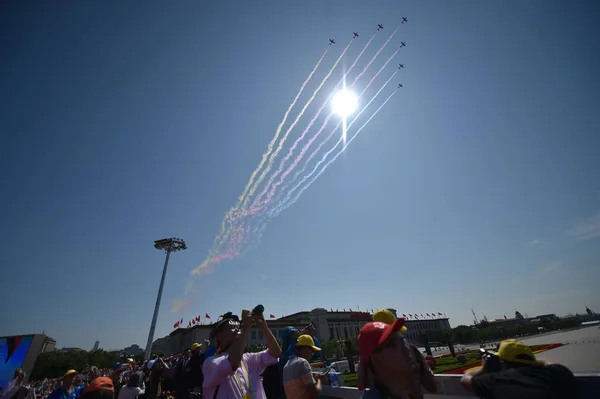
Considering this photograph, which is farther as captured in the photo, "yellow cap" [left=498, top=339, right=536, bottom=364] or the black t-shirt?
"yellow cap" [left=498, top=339, right=536, bottom=364]

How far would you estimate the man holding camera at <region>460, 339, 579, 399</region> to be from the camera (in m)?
1.91

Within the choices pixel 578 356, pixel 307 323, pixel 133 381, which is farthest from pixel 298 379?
pixel 307 323

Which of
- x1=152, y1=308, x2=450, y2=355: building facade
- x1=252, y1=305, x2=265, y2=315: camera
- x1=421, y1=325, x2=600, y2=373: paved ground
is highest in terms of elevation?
x1=152, y1=308, x2=450, y2=355: building facade

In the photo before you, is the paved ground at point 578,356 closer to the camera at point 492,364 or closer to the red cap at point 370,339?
the camera at point 492,364

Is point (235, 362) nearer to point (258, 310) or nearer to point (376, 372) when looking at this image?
point (258, 310)

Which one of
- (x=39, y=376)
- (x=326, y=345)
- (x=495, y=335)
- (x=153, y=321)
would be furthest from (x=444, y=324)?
(x=39, y=376)

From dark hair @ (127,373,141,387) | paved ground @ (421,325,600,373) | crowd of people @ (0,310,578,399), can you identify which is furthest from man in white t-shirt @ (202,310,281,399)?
dark hair @ (127,373,141,387)

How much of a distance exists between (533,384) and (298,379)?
2213mm

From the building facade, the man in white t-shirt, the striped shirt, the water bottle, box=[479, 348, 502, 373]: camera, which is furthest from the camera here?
the building facade

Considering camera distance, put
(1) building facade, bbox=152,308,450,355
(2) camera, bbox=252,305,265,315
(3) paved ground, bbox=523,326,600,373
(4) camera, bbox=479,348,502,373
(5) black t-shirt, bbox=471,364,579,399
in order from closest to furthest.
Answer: (5) black t-shirt, bbox=471,364,579,399
(4) camera, bbox=479,348,502,373
(2) camera, bbox=252,305,265,315
(3) paved ground, bbox=523,326,600,373
(1) building facade, bbox=152,308,450,355

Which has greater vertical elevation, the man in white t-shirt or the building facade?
→ the building facade

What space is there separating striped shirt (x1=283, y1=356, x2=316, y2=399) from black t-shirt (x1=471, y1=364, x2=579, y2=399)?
1727 millimetres

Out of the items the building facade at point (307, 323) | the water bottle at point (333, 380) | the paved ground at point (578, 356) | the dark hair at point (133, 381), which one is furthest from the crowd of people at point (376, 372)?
the building facade at point (307, 323)

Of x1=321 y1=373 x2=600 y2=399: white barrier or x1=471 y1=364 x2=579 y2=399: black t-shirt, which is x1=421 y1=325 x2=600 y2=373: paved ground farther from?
x1=471 y1=364 x2=579 y2=399: black t-shirt
